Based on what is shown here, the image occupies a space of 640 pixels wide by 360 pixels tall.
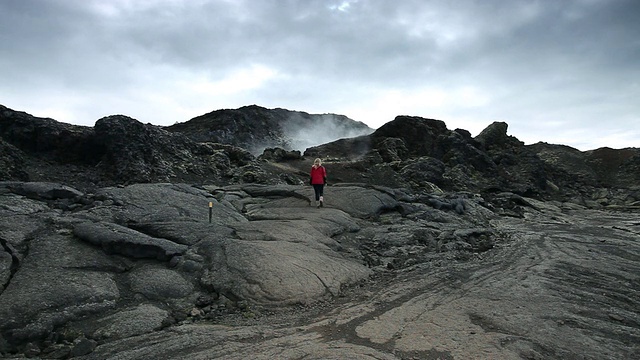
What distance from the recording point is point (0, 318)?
5.31m

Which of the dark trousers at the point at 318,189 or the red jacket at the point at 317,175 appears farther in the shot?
the dark trousers at the point at 318,189

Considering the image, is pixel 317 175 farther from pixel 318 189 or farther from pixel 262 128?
pixel 262 128

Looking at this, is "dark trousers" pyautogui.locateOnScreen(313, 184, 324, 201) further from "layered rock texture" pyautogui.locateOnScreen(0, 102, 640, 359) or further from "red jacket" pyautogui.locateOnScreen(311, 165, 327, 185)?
"layered rock texture" pyautogui.locateOnScreen(0, 102, 640, 359)

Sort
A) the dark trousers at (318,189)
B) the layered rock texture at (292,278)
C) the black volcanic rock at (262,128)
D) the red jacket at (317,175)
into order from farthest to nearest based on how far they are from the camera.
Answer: the black volcanic rock at (262,128), the dark trousers at (318,189), the red jacket at (317,175), the layered rock texture at (292,278)

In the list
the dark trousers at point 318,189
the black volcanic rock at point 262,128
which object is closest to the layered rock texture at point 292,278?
the dark trousers at point 318,189

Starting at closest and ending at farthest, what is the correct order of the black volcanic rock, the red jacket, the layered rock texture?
the layered rock texture < the red jacket < the black volcanic rock

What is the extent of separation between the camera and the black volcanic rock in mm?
60263

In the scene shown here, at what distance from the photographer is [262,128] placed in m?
67.8

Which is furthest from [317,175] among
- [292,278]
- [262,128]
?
[262,128]

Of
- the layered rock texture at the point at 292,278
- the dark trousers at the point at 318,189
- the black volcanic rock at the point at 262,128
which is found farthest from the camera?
the black volcanic rock at the point at 262,128

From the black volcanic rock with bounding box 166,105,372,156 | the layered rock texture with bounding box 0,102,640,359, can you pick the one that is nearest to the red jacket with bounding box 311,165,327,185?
the layered rock texture with bounding box 0,102,640,359

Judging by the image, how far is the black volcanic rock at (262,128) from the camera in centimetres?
6026

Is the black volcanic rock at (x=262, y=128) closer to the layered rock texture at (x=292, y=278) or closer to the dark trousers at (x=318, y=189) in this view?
the dark trousers at (x=318, y=189)

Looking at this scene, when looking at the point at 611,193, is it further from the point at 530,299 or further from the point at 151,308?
the point at 151,308
